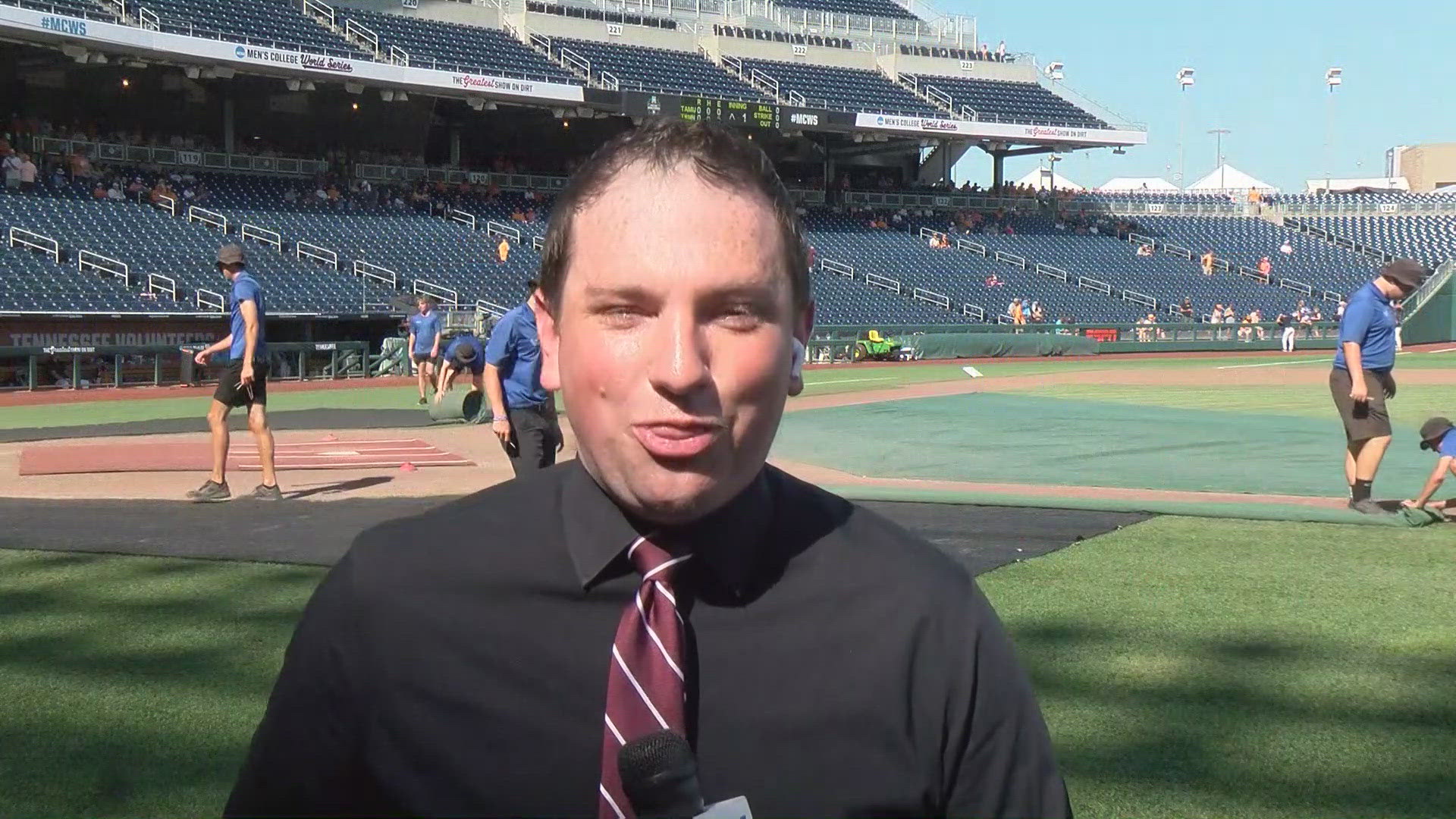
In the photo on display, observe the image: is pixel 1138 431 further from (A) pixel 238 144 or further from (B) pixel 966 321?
(A) pixel 238 144

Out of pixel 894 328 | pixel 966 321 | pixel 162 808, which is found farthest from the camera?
pixel 966 321

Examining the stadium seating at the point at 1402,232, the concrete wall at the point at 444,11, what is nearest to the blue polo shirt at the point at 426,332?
the concrete wall at the point at 444,11

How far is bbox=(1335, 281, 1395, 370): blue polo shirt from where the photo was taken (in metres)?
10.1

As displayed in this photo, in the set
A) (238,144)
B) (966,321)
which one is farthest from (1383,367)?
(238,144)

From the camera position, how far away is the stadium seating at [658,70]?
46.1 m

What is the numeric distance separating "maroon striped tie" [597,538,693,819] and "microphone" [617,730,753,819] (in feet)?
0.08

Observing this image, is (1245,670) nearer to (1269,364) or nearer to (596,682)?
(596,682)

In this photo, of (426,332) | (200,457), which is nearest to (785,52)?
(426,332)

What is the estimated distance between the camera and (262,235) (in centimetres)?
3466

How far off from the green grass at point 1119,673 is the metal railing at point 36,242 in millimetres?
23162

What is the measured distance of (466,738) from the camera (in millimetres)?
1595

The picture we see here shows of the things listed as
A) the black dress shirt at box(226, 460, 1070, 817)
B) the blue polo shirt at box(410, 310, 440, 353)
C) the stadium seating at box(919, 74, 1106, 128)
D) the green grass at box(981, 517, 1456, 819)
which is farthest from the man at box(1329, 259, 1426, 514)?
the stadium seating at box(919, 74, 1106, 128)

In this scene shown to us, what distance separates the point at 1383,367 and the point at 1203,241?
48.1 metres

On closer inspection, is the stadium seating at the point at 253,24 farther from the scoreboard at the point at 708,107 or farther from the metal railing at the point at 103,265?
the metal railing at the point at 103,265
